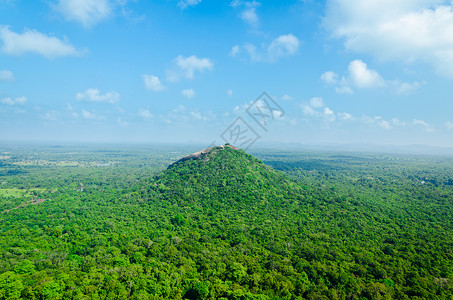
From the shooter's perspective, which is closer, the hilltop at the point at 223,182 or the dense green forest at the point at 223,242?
the dense green forest at the point at 223,242

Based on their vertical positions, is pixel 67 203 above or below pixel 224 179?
below

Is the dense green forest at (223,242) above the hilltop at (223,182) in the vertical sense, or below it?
below

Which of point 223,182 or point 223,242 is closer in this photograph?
point 223,242

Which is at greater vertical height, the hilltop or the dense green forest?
the hilltop

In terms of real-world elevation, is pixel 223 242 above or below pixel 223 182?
below

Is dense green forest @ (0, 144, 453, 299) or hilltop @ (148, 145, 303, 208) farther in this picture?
hilltop @ (148, 145, 303, 208)

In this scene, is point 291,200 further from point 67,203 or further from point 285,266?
point 67,203

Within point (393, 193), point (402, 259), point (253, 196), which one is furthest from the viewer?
point (393, 193)

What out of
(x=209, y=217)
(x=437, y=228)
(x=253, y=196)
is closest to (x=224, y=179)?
(x=253, y=196)
